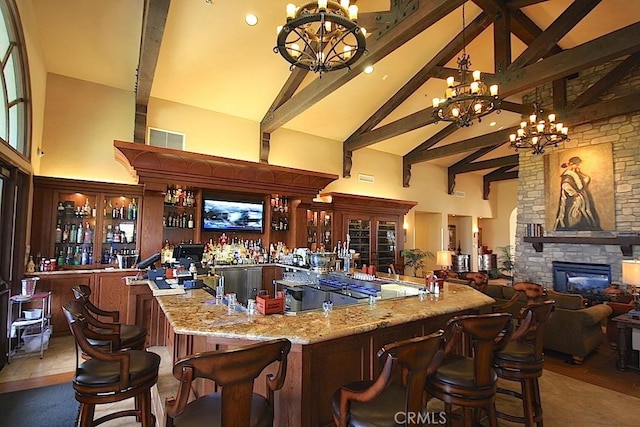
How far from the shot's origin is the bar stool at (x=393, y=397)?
151 cm

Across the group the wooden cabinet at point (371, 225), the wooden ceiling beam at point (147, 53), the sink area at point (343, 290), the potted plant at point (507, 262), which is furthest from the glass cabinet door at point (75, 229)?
the potted plant at point (507, 262)

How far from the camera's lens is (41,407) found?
3086 millimetres

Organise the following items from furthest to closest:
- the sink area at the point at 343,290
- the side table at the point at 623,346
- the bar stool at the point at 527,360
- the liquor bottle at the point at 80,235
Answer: the liquor bottle at the point at 80,235 < the side table at the point at 623,346 < the sink area at the point at 343,290 < the bar stool at the point at 527,360

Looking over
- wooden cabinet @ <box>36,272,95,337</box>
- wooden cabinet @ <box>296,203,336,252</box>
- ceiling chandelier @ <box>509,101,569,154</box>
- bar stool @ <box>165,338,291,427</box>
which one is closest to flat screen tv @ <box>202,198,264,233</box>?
wooden cabinet @ <box>296,203,336,252</box>

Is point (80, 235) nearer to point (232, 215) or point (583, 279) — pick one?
point (232, 215)

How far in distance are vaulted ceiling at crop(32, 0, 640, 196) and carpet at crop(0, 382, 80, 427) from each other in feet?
14.0

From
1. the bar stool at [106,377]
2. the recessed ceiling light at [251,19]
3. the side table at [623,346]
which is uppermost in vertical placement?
the recessed ceiling light at [251,19]

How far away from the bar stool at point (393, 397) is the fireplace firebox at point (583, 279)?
23.5 ft

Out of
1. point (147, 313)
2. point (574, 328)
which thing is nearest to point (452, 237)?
point (574, 328)

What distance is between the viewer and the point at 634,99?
620 centimetres

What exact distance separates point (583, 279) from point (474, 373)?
7050 mm

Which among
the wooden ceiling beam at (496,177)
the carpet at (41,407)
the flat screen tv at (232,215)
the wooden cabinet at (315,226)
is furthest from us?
the wooden ceiling beam at (496,177)

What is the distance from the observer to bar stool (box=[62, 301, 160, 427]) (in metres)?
2.02

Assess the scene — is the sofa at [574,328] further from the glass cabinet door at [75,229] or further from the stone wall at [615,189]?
the glass cabinet door at [75,229]
